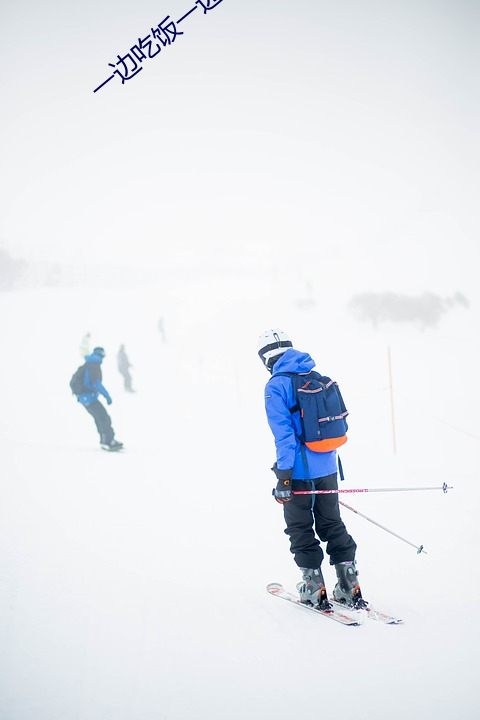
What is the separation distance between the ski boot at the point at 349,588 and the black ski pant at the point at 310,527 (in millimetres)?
57

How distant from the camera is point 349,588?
2846 millimetres

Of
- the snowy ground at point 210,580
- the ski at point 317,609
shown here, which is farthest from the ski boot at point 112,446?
the ski at point 317,609

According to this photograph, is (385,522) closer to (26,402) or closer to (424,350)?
(26,402)

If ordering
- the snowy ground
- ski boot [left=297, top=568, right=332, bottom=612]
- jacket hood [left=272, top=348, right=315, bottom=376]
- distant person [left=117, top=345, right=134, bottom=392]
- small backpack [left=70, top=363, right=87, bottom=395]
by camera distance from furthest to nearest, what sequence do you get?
distant person [left=117, top=345, right=134, bottom=392], small backpack [left=70, top=363, right=87, bottom=395], jacket hood [left=272, top=348, right=315, bottom=376], ski boot [left=297, top=568, right=332, bottom=612], the snowy ground

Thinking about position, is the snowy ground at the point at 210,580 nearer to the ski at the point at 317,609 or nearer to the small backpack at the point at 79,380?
the ski at the point at 317,609

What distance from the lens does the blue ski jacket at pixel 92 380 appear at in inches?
288

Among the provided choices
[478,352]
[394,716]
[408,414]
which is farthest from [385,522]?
[478,352]

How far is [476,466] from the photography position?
6680 millimetres

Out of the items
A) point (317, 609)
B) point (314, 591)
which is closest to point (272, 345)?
point (314, 591)

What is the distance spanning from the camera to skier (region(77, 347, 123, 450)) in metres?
7.33

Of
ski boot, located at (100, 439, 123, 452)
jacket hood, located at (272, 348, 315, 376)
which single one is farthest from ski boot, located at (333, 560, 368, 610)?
ski boot, located at (100, 439, 123, 452)

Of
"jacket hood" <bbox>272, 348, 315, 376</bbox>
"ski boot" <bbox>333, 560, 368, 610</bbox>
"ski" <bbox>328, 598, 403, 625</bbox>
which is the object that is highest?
"jacket hood" <bbox>272, 348, 315, 376</bbox>

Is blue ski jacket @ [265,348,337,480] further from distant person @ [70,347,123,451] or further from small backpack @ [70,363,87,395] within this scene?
small backpack @ [70,363,87,395]

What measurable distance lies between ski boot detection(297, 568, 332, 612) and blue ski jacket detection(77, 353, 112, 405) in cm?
547
